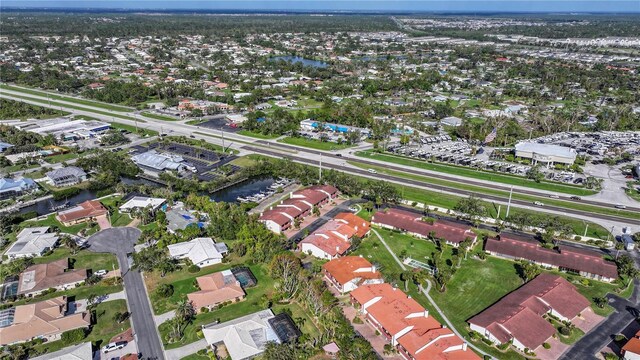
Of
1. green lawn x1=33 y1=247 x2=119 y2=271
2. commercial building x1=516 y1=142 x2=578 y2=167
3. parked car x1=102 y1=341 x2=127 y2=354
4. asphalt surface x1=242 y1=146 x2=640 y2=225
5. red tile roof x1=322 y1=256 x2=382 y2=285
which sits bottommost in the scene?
green lawn x1=33 y1=247 x2=119 y2=271

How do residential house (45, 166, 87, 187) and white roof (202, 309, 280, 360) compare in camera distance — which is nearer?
white roof (202, 309, 280, 360)

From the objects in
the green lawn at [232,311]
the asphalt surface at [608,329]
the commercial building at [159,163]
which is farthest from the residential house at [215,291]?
the commercial building at [159,163]

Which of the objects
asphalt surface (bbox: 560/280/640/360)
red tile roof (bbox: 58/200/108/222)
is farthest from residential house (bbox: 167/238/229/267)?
asphalt surface (bbox: 560/280/640/360)

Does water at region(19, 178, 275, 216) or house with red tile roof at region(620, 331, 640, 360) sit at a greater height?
house with red tile roof at region(620, 331, 640, 360)

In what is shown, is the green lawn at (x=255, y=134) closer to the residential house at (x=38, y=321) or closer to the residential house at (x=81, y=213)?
the residential house at (x=81, y=213)

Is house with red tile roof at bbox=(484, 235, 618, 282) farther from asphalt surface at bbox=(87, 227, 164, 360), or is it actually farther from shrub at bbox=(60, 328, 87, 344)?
shrub at bbox=(60, 328, 87, 344)

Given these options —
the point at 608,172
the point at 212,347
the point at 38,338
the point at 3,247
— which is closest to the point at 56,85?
the point at 3,247

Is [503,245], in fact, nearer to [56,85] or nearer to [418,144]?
[418,144]
